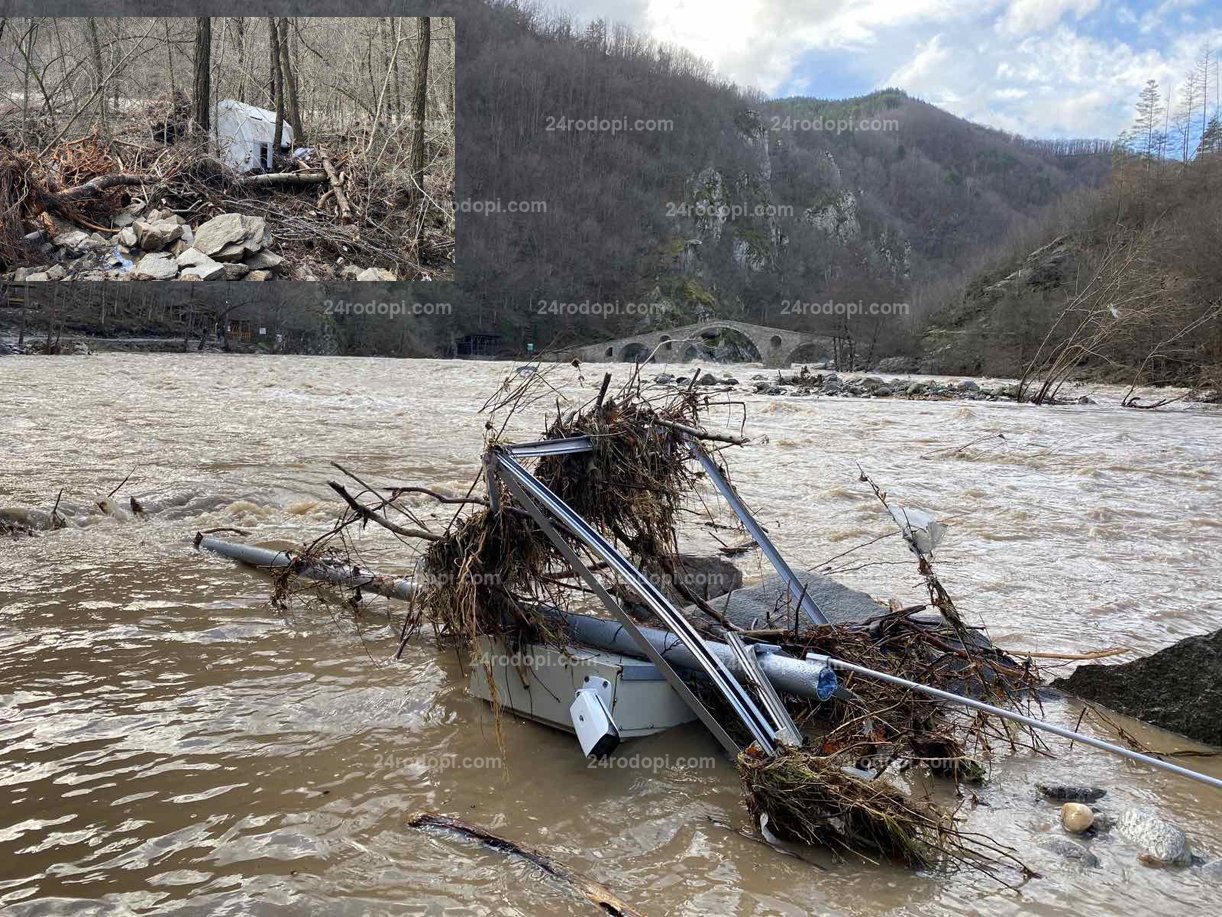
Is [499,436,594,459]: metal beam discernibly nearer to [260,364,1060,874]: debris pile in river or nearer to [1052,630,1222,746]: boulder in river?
[260,364,1060,874]: debris pile in river

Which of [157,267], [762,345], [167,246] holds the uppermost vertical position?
[167,246]

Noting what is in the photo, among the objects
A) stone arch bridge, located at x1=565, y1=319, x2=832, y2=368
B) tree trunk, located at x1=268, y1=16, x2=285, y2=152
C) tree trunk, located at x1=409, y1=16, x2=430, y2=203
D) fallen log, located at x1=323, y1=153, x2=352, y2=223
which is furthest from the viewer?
stone arch bridge, located at x1=565, y1=319, x2=832, y2=368

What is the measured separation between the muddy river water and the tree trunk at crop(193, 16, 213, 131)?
Result: 10.0 meters

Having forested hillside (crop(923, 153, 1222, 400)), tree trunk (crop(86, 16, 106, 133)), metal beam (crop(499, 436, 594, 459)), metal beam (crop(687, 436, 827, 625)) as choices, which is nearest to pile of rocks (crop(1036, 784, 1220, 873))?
metal beam (crop(687, 436, 827, 625))

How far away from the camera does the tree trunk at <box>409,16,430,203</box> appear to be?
1889 centimetres

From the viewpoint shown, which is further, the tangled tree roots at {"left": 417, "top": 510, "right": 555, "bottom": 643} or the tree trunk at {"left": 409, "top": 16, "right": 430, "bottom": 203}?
the tree trunk at {"left": 409, "top": 16, "right": 430, "bottom": 203}

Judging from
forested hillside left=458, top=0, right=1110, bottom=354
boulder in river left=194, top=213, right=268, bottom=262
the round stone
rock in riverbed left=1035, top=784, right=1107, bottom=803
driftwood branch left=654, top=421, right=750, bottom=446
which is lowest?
rock in riverbed left=1035, top=784, right=1107, bottom=803

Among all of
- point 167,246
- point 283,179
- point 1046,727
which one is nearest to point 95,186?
point 167,246

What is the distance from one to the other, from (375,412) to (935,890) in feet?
56.3

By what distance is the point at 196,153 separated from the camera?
666 inches

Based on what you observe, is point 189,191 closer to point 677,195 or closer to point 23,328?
point 23,328

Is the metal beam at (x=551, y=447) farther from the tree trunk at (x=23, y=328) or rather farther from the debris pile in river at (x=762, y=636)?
the tree trunk at (x=23, y=328)

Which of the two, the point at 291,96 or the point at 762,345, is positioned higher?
the point at 291,96

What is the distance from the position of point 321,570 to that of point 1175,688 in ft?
15.0
